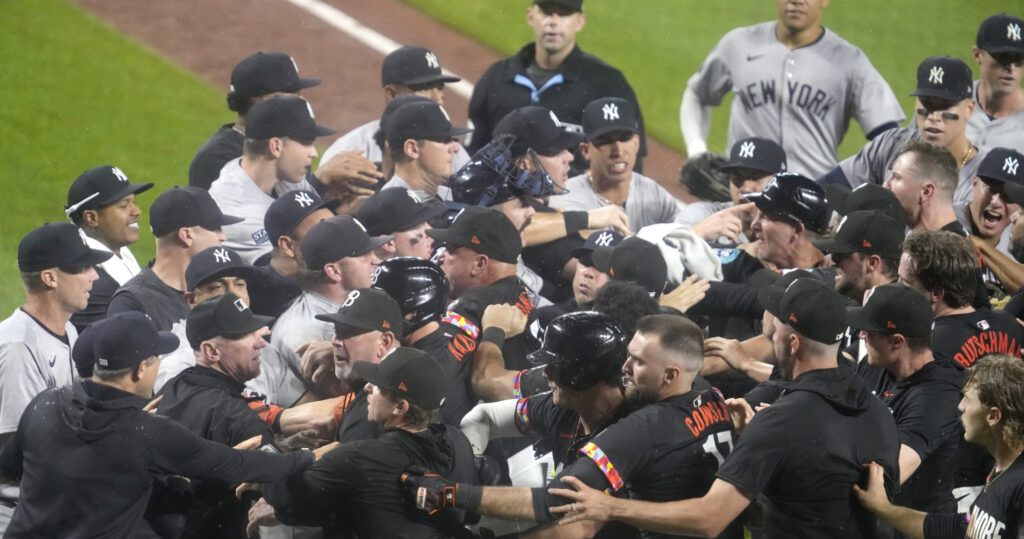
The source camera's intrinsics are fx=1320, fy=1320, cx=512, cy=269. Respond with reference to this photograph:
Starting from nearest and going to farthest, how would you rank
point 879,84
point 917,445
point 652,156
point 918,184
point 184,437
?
point 184,437 → point 917,445 → point 918,184 → point 879,84 → point 652,156

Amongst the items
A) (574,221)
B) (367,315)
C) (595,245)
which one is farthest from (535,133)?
(367,315)

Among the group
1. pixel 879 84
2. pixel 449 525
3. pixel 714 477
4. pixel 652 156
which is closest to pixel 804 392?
pixel 714 477

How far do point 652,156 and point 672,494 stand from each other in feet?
24.0

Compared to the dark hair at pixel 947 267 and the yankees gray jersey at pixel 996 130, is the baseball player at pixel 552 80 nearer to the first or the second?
the yankees gray jersey at pixel 996 130

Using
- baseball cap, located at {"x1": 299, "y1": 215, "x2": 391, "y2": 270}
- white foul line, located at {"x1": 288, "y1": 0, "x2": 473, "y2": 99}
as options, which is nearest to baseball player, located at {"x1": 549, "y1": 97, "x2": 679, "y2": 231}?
baseball cap, located at {"x1": 299, "y1": 215, "x2": 391, "y2": 270}

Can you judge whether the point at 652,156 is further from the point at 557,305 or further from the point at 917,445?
the point at 917,445

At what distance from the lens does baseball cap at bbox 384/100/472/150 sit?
672cm

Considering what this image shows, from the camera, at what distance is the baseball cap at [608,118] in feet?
23.4

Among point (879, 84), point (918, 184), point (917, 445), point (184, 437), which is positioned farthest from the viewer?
point (879, 84)

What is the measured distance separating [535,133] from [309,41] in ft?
20.9

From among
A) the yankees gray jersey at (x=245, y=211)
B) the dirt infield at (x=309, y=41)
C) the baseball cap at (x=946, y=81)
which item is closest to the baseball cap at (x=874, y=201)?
the baseball cap at (x=946, y=81)

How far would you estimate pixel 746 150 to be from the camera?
685cm

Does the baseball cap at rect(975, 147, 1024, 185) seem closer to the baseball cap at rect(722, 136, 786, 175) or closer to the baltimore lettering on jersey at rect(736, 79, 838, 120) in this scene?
the baseball cap at rect(722, 136, 786, 175)

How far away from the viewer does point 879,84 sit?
801 centimetres
